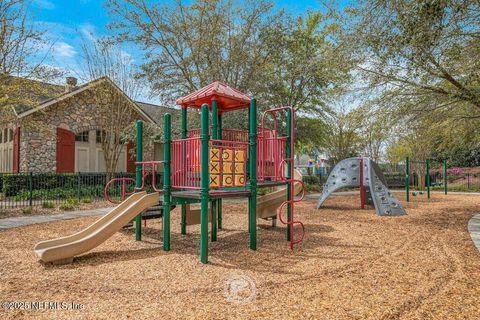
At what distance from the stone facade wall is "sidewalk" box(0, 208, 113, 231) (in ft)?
18.9

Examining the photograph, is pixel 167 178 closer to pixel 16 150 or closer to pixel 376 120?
pixel 376 120

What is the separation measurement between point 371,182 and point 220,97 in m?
7.08

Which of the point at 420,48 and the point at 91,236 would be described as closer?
the point at 91,236

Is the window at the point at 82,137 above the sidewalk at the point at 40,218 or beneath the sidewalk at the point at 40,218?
above

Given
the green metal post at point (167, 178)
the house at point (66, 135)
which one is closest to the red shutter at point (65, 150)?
the house at point (66, 135)

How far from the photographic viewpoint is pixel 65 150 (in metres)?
16.6

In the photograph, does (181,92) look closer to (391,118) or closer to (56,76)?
(56,76)

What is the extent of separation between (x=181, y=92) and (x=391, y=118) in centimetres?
948

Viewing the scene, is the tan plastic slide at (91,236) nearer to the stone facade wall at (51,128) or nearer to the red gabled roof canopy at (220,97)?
the red gabled roof canopy at (220,97)

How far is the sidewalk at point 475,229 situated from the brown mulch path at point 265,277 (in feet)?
0.54

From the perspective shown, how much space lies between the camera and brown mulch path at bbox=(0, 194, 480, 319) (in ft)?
10.9

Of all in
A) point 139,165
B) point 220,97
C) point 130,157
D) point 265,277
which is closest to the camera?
point 265,277

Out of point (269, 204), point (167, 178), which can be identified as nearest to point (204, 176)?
point (167, 178)

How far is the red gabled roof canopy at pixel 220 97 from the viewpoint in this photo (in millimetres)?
6312
